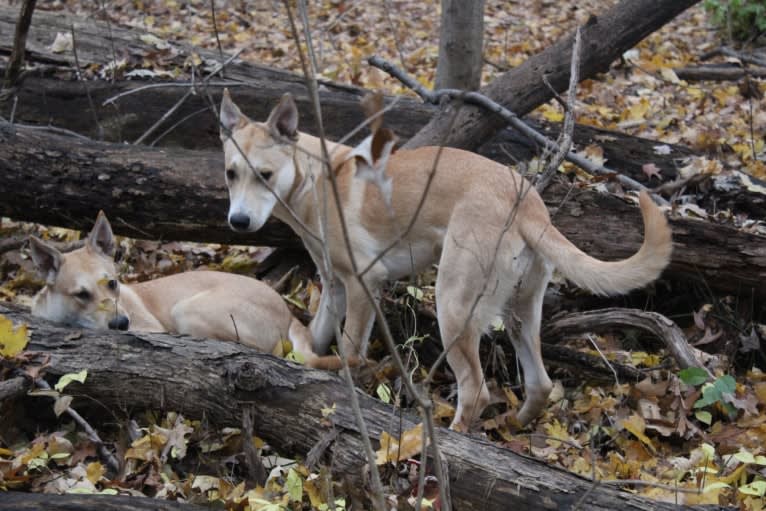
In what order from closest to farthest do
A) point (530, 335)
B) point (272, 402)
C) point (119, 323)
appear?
point (272, 402) → point (530, 335) → point (119, 323)

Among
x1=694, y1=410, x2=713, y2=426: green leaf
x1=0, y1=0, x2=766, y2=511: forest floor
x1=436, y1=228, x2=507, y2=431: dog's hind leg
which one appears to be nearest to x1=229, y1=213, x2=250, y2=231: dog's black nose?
x1=0, y1=0, x2=766, y2=511: forest floor

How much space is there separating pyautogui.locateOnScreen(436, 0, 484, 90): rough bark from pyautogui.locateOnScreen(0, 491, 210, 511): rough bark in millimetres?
5291

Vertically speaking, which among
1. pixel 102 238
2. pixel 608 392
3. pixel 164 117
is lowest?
pixel 608 392

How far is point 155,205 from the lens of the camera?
6293 mm

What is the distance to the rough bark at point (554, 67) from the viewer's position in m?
6.78

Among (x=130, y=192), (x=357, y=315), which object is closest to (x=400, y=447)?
(x=357, y=315)

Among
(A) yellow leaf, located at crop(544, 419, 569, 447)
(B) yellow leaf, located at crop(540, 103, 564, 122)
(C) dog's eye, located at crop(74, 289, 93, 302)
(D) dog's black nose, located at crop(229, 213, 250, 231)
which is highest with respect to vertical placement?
(D) dog's black nose, located at crop(229, 213, 250, 231)

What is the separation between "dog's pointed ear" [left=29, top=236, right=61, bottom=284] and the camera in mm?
5496

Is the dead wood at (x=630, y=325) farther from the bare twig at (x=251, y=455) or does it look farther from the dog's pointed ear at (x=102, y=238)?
the dog's pointed ear at (x=102, y=238)

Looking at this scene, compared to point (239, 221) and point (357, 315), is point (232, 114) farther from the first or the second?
point (357, 315)

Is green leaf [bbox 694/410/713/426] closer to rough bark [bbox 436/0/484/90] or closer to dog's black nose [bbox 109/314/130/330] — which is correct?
dog's black nose [bbox 109/314/130/330]

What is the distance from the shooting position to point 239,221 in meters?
5.50

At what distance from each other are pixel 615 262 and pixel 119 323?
2954 millimetres

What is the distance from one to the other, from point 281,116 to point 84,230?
197 centimetres
